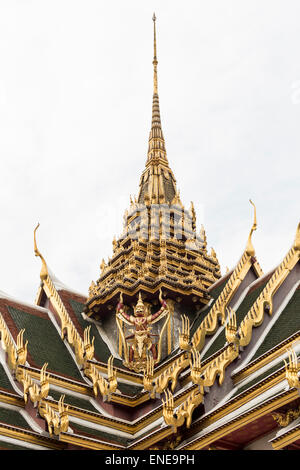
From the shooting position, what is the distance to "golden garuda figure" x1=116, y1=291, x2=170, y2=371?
1734cm

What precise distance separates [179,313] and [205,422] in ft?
16.5

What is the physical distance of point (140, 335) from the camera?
17.5 m

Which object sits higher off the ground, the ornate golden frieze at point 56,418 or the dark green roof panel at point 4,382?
the dark green roof panel at point 4,382

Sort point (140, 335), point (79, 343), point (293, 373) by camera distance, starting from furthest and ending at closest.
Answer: point (140, 335)
point (79, 343)
point (293, 373)

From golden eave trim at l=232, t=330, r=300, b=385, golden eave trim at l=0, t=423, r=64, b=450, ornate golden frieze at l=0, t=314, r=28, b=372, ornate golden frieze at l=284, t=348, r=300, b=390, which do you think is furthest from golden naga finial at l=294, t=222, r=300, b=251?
golden eave trim at l=0, t=423, r=64, b=450

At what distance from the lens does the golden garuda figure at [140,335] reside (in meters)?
17.3

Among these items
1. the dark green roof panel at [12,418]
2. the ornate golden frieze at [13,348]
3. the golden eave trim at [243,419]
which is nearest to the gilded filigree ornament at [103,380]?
the ornate golden frieze at [13,348]

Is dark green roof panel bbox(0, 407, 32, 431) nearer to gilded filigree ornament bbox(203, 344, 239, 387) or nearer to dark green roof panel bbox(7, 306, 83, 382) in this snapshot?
dark green roof panel bbox(7, 306, 83, 382)

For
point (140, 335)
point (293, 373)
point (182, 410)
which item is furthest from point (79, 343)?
point (293, 373)

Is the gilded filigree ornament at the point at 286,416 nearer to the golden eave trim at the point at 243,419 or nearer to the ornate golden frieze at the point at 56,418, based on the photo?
the golden eave trim at the point at 243,419

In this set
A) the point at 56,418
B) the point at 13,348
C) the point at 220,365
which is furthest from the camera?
the point at 13,348

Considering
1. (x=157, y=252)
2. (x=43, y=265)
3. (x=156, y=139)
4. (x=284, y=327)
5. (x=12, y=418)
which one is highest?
(x=156, y=139)

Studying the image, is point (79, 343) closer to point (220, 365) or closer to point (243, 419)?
point (220, 365)
